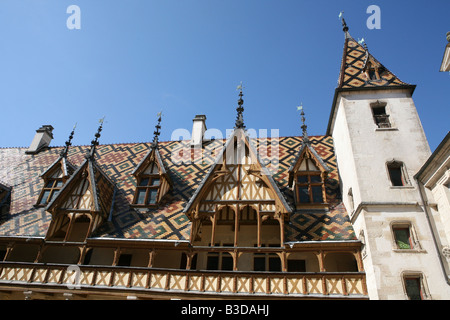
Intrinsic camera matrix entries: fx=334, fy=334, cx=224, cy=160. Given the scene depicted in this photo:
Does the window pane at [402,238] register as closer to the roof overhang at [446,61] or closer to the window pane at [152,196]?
the roof overhang at [446,61]

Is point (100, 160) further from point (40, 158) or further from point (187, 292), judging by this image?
point (187, 292)

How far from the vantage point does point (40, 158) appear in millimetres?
22984

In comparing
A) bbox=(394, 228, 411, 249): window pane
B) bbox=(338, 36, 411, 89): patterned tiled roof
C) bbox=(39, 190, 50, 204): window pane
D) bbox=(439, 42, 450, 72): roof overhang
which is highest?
bbox=(338, 36, 411, 89): patterned tiled roof

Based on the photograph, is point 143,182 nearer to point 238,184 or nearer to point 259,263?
point 238,184

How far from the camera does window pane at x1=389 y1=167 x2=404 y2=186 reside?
535 inches

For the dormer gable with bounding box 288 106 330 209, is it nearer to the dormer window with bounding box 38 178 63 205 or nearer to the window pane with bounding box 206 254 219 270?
the window pane with bounding box 206 254 219 270

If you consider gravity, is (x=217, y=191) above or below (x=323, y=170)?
below

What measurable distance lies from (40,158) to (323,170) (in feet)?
61.8

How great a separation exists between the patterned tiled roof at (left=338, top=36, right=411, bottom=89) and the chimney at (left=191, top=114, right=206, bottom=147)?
942cm

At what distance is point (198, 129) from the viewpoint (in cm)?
2292

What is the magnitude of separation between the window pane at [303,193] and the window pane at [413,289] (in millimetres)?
5287

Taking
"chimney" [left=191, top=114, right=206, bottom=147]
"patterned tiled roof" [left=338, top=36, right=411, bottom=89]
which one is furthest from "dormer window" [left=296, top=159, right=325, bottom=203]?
"chimney" [left=191, top=114, right=206, bottom=147]
